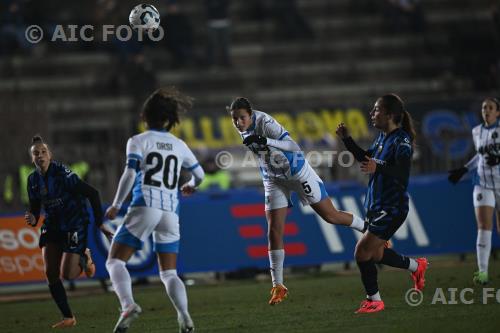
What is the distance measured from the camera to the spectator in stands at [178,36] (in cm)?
2591

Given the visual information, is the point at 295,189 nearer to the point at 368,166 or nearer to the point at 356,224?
the point at 356,224

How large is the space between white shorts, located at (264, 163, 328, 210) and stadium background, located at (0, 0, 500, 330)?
558 centimetres

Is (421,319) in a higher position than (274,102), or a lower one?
lower

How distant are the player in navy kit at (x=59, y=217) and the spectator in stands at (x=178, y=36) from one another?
14.6m

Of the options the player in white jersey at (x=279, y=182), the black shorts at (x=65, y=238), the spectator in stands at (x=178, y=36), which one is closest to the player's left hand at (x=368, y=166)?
the player in white jersey at (x=279, y=182)

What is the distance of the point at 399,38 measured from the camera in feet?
92.6

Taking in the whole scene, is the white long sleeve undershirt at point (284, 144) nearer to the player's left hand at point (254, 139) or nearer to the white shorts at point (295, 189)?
the player's left hand at point (254, 139)

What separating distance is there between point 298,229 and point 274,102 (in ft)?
31.0

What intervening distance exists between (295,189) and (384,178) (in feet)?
5.81

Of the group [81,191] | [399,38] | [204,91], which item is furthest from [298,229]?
[399,38]

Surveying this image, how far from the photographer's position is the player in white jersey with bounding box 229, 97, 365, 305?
464 inches

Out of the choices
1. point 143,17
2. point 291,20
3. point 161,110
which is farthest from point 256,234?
point 291,20

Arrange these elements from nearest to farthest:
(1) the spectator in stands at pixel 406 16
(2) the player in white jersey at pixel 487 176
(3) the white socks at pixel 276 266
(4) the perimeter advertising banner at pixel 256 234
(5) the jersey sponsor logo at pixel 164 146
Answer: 1. (5) the jersey sponsor logo at pixel 164 146
2. (3) the white socks at pixel 276 266
3. (2) the player in white jersey at pixel 487 176
4. (4) the perimeter advertising banner at pixel 256 234
5. (1) the spectator in stands at pixel 406 16

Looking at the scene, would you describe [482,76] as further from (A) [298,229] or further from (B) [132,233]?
(B) [132,233]
